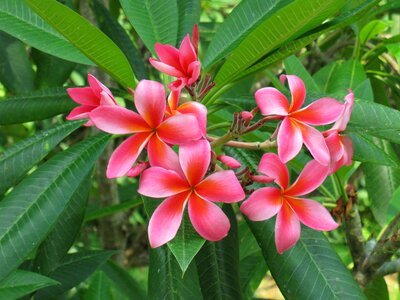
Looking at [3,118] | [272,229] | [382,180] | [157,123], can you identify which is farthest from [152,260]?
[382,180]

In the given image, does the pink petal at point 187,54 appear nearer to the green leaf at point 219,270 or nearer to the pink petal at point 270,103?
the pink petal at point 270,103

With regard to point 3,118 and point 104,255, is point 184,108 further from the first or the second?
point 104,255

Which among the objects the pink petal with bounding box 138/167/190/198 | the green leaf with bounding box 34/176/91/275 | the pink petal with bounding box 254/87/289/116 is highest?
the pink petal with bounding box 138/167/190/198

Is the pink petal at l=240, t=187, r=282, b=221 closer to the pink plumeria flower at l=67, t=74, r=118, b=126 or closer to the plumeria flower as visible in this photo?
the plumeria flower

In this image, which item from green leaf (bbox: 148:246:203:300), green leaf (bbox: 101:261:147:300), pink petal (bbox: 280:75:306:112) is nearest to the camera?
pink petal (bbox: 280:75:306:112)

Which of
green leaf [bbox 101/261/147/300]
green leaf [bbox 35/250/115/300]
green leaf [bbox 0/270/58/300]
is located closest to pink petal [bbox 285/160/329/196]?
green leaf [bbox 0/270/58/300]

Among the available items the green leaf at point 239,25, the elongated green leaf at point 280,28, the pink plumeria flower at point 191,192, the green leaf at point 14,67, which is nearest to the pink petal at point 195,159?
the pink plumeria flower at point 191,192
